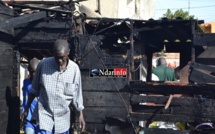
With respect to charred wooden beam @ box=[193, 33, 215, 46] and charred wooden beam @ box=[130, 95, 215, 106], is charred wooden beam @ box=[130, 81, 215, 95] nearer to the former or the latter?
charred wooden beam @ box=[130, 95, 215, 106]

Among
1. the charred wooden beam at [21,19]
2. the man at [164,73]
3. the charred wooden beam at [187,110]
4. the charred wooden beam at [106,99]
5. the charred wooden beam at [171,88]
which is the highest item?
the charred wooden beam at [21,19]

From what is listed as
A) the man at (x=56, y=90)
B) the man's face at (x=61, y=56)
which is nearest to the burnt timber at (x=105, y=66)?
the man at (x=56, y=90)

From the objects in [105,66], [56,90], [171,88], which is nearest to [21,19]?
[105,66]

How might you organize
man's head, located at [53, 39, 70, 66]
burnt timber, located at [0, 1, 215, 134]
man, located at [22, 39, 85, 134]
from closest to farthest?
man's head, located at [53, 39, 70, 66]
man, located at [22, 39, 85, 134]
burnt timber, located at [0, 1, 215, 134]

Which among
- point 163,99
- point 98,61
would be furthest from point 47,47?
point 163,99

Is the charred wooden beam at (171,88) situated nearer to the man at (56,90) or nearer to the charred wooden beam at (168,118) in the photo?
the charred wooden beam at (168,118)

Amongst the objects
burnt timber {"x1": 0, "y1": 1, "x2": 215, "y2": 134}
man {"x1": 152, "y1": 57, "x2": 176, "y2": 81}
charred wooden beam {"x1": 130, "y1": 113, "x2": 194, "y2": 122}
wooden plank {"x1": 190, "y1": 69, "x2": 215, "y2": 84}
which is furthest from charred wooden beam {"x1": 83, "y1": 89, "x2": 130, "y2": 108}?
man {"x1": 152, "y1": 57, "x2": 176, "y2": 81}

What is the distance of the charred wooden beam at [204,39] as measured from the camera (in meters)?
7.59

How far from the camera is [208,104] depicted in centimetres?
732

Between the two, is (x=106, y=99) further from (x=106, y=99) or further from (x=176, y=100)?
(x=176, y=100)

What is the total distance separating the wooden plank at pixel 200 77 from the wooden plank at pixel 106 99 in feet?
4.06

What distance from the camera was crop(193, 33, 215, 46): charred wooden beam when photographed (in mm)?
7590

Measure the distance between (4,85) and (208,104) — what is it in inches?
146

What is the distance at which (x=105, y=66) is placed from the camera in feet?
25.6
